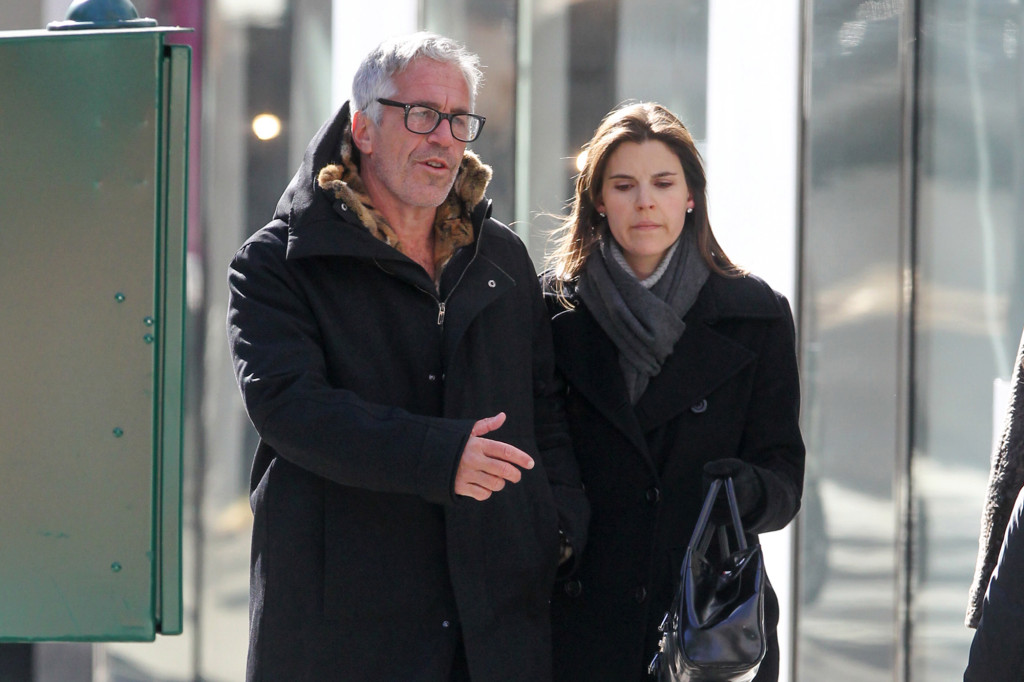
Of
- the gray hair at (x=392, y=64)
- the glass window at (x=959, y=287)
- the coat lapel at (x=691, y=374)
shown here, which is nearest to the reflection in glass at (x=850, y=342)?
the glass window at (x=959, y=287)

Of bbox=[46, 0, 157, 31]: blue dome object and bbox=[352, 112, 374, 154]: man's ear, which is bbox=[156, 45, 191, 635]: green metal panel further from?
bbox=[352, 112, 374, 154]: man's ear

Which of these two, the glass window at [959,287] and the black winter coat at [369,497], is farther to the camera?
the glass window at [959,287]

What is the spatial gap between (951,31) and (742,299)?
2502 mm

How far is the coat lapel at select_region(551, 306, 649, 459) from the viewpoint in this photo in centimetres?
257

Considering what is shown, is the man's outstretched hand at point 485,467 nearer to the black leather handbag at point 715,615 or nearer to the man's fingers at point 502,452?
the man's fingers at point 502,452

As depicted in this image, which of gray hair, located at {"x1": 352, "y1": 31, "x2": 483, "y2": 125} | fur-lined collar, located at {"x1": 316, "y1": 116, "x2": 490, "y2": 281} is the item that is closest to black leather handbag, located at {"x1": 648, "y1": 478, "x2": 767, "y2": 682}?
fur-lined collar, located at {"x1": 316, "y1": 116, "x2": 490, "y2": 281}

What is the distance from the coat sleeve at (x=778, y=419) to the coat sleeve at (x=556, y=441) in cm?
37

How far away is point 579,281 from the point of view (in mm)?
2738

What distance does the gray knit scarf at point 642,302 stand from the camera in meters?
2.60

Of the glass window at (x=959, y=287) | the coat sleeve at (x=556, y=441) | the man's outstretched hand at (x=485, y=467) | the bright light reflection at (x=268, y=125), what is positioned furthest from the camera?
the bright light reflection at (x=268, y=125)

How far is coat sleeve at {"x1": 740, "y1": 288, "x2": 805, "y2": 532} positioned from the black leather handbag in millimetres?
224

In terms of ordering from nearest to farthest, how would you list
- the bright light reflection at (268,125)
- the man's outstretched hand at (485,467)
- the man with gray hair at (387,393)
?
1. the man's outstretched hand at (485,467)
2. the man with gray hair at (387,393)
3. the bright light reflection at (268,125)

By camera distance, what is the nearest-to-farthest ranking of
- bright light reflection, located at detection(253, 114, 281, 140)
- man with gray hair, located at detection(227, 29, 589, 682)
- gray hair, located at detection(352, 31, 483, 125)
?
man with gray hair, located at detection(227, 29, 589, 682) → gray hair, located at detection(352, 31, 483, 125) → bright light reflection, located at detection(253, 114, 281, 140)

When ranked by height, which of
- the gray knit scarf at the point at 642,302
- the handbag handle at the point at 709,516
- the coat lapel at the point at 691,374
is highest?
the gray knit scarf at the point at 642,302
